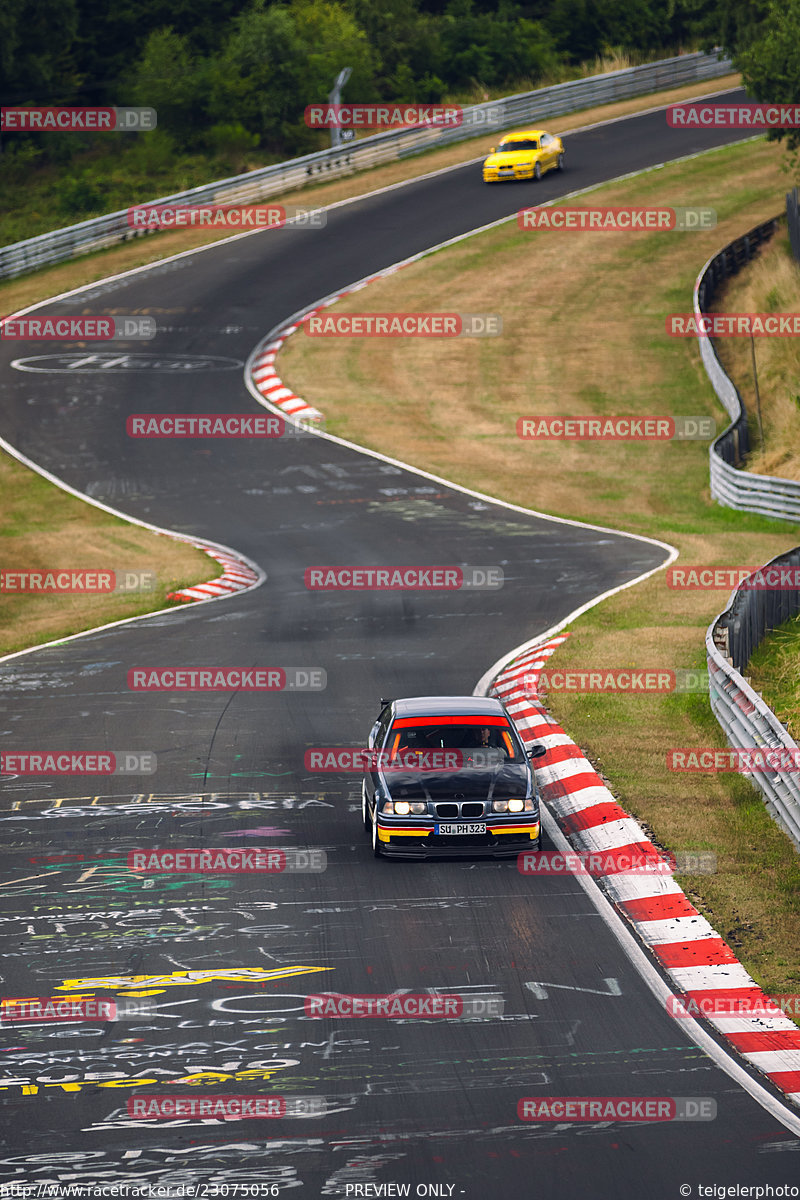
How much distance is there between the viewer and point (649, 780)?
15.0 meters

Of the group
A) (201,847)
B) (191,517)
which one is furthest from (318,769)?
(191,517)

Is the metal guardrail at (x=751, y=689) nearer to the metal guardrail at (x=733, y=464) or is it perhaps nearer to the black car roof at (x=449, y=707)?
the black car roof at (x=449, y=707)

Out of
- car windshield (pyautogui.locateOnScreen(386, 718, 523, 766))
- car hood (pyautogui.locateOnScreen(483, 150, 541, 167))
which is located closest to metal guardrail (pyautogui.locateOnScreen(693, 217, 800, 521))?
car hood (pyautogui.locateOnScreen(483, 150, 541, 167))

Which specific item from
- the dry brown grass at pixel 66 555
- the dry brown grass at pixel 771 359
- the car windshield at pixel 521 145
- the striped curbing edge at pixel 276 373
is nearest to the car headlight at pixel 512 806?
the dry brown grass at pixel 66 555

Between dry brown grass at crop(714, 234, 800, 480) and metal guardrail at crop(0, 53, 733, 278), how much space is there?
16442 millimetres

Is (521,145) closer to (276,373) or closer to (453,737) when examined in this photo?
(276,373)

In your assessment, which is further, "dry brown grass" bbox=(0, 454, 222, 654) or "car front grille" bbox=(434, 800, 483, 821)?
"dry brown grass" bbox=(0, 454, 222, 654)

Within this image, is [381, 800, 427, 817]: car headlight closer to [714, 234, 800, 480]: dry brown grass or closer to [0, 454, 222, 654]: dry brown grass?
[0, 454, 222, 654]: dry brown grass

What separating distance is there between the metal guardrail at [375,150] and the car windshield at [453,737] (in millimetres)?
39650

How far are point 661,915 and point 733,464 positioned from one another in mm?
24269

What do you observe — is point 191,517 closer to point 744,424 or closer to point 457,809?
point 744,424

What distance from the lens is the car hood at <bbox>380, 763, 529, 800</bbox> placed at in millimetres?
12750

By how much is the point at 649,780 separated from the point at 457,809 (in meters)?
3.16

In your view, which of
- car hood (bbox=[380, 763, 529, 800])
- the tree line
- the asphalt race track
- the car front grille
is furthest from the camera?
the tree line
